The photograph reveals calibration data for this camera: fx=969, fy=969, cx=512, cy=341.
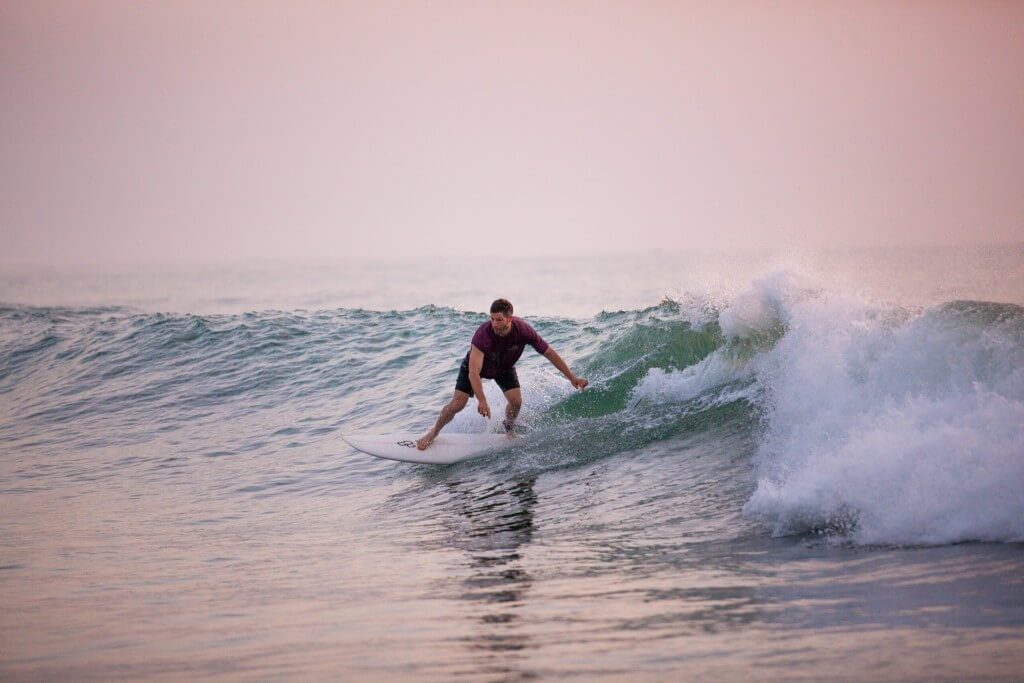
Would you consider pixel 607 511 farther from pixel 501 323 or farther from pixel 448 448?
pixel 448 448

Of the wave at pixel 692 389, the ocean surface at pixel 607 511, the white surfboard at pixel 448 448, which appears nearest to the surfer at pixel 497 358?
the white surfboard at pixel 448 448

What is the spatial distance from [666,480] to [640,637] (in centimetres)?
428

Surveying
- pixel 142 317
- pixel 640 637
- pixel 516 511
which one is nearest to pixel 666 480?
pixel 516 511

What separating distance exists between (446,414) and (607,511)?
3.18m

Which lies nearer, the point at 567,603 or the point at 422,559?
the point at 567,603

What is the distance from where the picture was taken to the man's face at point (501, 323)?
34.0 ft

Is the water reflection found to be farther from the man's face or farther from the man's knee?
the man's face

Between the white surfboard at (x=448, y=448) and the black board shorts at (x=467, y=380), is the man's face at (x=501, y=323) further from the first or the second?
the white surfboard at (x=448, y=448)

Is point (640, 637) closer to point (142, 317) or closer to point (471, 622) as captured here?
point (471, 622)

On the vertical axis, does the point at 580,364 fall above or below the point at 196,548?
above

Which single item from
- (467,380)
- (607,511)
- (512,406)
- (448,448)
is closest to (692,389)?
(512,406)

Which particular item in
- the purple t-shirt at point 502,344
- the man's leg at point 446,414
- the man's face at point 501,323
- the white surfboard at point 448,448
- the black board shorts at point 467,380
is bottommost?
the white surfboard at point 448,448

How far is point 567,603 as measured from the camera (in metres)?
5.96

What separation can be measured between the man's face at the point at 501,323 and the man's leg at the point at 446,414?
876 mm
